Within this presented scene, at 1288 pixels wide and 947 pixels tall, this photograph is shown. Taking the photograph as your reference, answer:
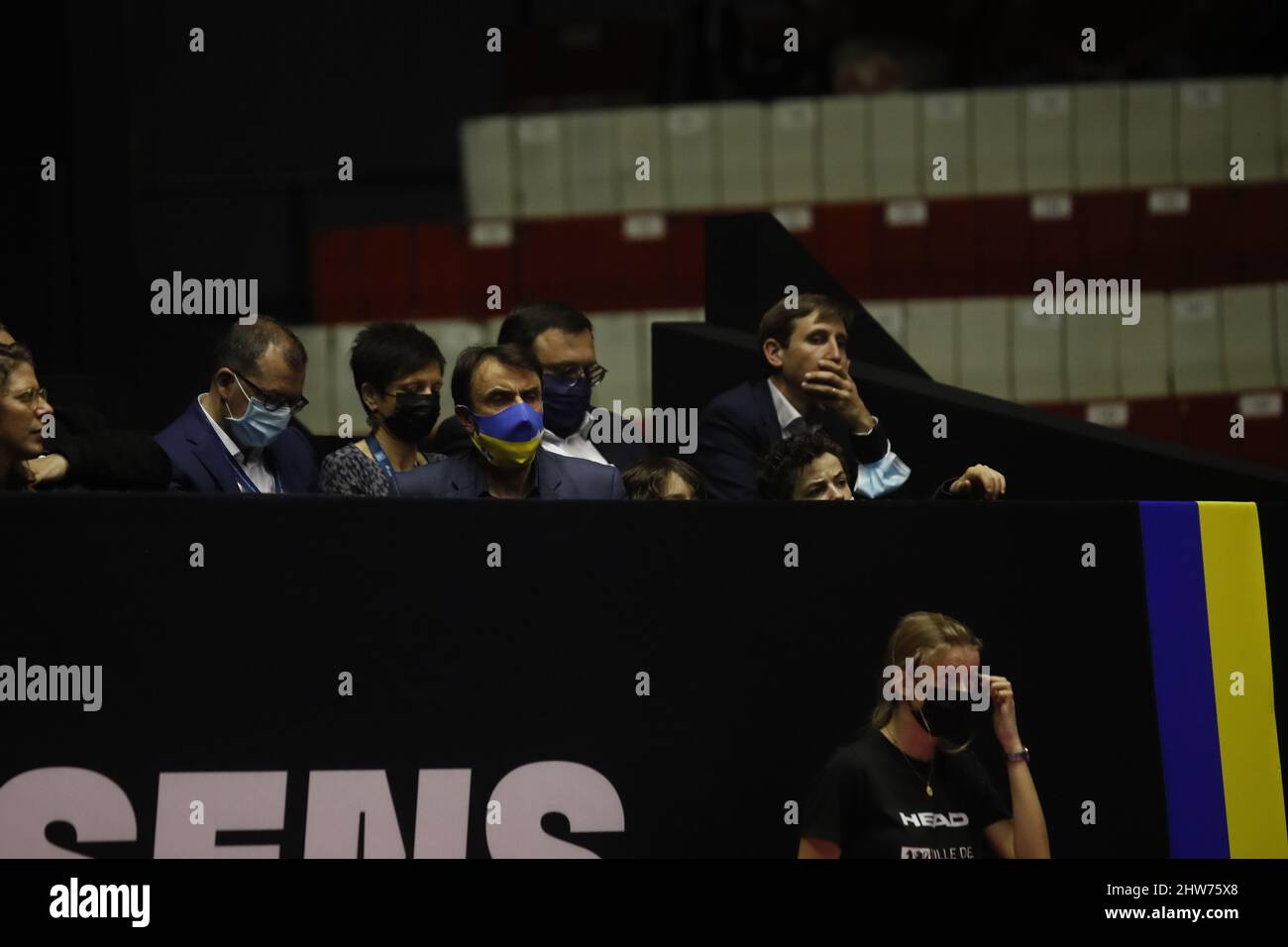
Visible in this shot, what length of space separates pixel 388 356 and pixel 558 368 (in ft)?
2.47

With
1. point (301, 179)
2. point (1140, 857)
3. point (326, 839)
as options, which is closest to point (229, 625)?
point (326, 839)

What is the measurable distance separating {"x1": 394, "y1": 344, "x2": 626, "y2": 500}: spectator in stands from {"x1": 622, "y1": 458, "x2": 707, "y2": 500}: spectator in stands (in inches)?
2.7

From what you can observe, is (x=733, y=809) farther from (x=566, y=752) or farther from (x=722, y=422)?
(x=722, y=422)

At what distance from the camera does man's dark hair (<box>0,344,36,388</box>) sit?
532 centimetres

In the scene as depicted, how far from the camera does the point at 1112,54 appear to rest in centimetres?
1327

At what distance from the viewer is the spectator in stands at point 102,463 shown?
540cm

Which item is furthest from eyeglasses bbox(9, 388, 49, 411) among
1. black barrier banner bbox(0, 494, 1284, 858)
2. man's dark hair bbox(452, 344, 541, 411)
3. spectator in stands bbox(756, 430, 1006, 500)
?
spectator in stands bbox(756, 430, 1006, 500)

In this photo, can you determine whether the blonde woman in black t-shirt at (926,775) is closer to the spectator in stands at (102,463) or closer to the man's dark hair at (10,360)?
the spectator in stands at (102,463)

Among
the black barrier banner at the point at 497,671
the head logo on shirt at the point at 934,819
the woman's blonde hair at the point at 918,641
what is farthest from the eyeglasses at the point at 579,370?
the head logo on shirt at the point at 934,819

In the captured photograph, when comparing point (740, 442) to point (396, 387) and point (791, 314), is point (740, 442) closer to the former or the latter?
point (791, 314)

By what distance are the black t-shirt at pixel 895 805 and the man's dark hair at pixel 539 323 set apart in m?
2.16

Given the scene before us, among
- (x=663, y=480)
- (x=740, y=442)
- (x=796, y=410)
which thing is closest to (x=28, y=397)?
(x=663, y=480)

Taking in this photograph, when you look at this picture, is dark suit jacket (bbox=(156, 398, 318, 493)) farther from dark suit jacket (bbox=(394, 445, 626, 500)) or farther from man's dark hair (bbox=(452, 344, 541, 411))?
man's dark hair (bbox=(452, 344, 541, 411))
